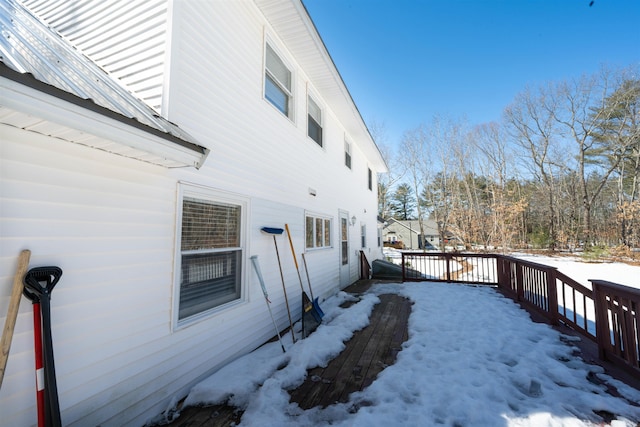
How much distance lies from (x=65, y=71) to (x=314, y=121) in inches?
186

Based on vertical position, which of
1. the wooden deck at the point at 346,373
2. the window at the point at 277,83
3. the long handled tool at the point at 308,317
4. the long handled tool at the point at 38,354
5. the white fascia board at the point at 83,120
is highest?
the window at the point at 277,83

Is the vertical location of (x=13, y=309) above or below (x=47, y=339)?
above

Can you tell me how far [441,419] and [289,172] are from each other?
152 inches

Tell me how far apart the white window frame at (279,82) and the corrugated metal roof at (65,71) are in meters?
2.13

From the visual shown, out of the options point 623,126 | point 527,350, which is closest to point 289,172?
point 527,350

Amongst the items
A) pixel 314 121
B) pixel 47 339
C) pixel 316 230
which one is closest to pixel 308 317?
pixel 316 230

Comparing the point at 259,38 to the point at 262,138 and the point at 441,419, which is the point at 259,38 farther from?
the point at 441,419

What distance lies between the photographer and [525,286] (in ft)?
18.1

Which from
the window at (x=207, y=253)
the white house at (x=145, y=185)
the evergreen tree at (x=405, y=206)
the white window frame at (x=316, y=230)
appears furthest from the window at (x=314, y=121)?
the evergreen tree at (x=405, y=206)

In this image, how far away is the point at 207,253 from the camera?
291 centimetres

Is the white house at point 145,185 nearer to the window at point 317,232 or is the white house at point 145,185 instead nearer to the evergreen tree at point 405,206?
the window at point 317,232

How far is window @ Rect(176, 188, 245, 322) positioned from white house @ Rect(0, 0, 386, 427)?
0.02 meters

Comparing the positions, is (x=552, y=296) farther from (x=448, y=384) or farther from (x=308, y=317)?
(x=308, y=317)

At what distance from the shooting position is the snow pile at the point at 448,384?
7.02 feet
